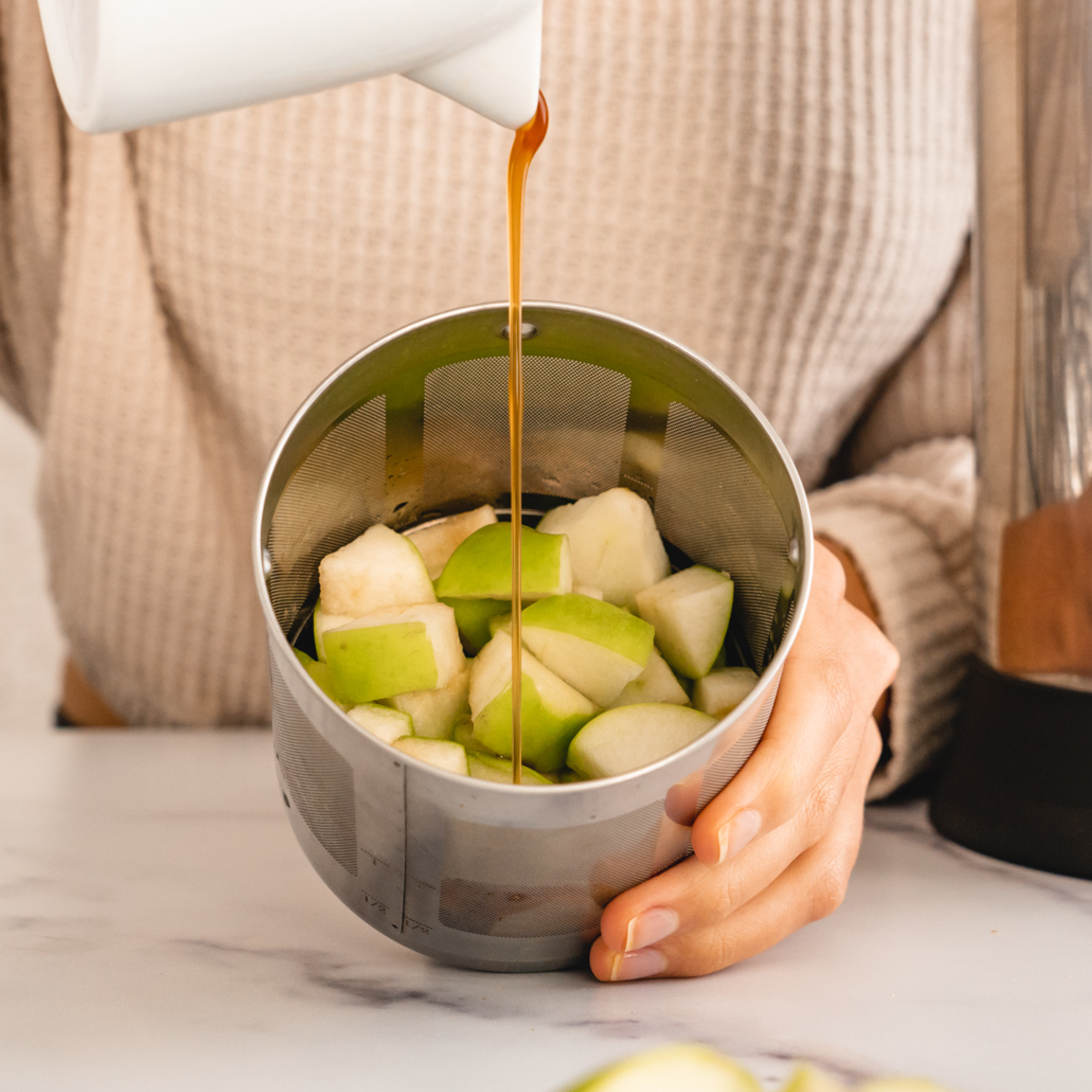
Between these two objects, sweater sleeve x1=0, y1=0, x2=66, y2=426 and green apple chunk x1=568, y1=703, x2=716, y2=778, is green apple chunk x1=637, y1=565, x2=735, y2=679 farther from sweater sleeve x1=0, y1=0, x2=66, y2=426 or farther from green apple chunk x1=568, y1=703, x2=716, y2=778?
sweater sleeve x1=0, y1=0, x2=66, y2=426

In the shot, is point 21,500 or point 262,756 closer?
point 262,756

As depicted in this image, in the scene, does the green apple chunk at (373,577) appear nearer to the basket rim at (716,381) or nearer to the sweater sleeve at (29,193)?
the basket rim at (716,381)

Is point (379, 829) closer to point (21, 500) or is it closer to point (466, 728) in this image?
point (466, 728)

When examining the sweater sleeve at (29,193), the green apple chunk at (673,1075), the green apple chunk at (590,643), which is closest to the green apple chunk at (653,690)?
the green apple chunk at (590,643)

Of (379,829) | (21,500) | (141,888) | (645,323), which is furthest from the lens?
(21,500)

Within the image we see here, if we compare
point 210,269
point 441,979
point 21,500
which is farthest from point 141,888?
point 21,500

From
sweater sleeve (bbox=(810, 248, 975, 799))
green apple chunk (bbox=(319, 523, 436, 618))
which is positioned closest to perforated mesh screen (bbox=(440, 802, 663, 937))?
green apple chunk (bbox=(319, 523, 436, 618))

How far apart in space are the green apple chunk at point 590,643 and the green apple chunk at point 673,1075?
0.11 metres

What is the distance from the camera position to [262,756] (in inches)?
22.9

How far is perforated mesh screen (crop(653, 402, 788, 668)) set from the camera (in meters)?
0.35

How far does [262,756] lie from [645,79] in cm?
47

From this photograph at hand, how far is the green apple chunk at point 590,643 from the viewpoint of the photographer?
1.11ft

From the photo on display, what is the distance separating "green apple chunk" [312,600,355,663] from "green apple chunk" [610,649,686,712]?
0.32ft

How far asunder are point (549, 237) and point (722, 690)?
0.39m
